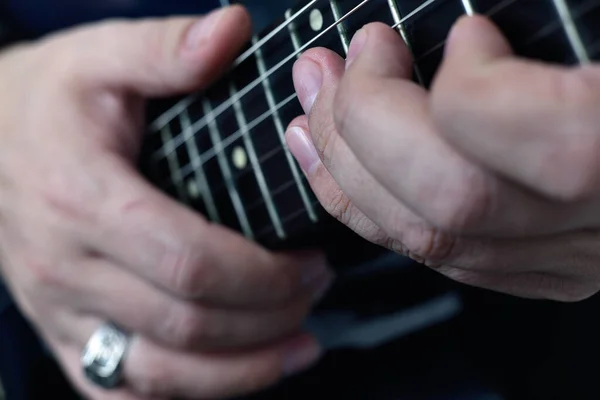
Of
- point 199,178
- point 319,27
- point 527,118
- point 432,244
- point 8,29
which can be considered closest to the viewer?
point 527,118

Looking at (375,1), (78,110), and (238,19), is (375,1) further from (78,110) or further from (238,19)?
(78,110)

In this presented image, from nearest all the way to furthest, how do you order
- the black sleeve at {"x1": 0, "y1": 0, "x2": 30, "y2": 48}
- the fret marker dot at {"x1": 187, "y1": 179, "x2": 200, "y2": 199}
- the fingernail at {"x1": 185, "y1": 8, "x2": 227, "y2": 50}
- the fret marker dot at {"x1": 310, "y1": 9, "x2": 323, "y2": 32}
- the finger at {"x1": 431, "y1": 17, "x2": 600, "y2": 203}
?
the finger at {"x1": 431, "y1": 17, "x2": 600, "y2": 203} → the fret marker dot at {"x1": 310, "y1": 9, "x2": 323, "y2": 32} → the fingernail at {"x1": 185, "y1": 8, "x2": 227, "y2": 50} → the fret marker dot at {"x1": 187, "y1": 179, "x2": 200, "y2": 199} → the black sleeve at {"x1": 0, "y1": 0, "x2": 30, "y2": 48}

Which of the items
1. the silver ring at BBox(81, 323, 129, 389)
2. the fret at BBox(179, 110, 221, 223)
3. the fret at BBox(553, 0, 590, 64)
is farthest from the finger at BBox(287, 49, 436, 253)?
the silver ring at BBox(81, 323, 129, 389)

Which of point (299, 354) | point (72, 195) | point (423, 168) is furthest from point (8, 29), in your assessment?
point (423, 168)

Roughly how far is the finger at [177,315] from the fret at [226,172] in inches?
3.5

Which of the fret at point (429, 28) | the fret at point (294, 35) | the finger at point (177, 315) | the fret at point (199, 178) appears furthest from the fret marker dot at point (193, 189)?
the fret at point (429, 28)

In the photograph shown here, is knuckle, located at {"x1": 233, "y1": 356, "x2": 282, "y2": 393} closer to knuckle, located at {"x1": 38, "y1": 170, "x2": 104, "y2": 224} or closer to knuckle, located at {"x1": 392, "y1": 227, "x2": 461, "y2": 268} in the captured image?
knuckle, located at {"x1": 38, "y1": 170, "x2": 104, "y2": 224}

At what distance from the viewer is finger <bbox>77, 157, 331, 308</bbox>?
2.08ft

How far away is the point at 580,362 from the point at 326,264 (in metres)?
0.27

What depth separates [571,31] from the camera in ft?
1.16

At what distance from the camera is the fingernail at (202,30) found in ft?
1.98

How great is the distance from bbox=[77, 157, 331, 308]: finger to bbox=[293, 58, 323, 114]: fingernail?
0.73ft

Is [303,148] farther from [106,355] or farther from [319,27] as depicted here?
[106,355]

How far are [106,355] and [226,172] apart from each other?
268 millimetres
